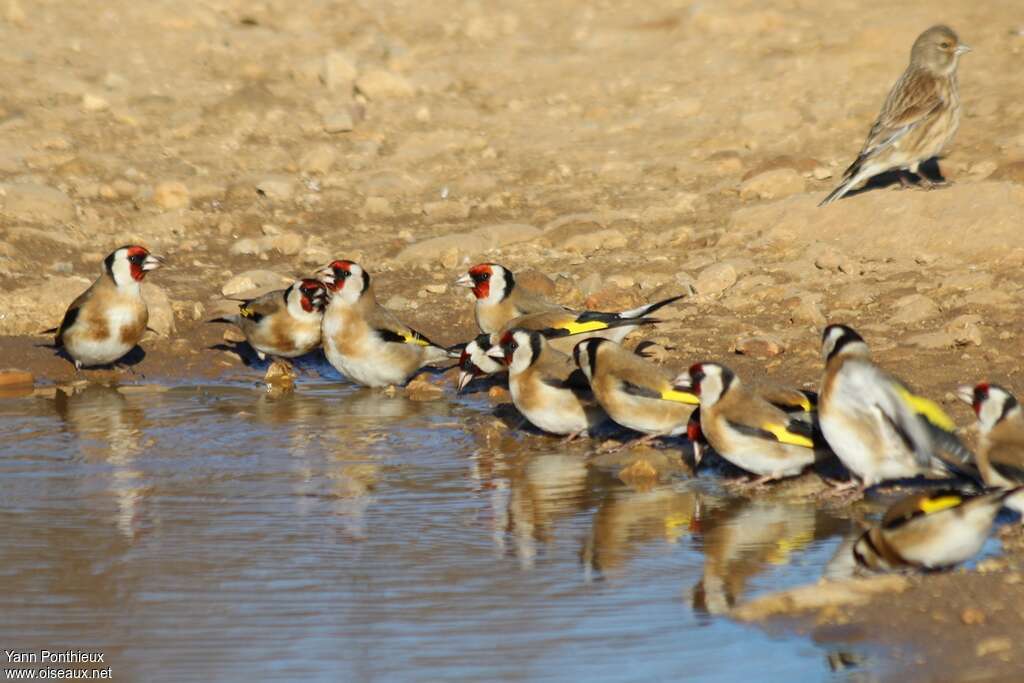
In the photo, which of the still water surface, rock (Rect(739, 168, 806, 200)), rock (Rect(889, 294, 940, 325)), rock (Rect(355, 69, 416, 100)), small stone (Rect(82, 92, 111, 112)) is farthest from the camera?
rock (Rect(355, 69, 416, 100))

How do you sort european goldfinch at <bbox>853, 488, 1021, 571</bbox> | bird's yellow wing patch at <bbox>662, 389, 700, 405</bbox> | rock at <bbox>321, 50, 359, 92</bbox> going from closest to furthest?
european goldfinch at <bbox>853, 488, 1021, 571</bbox> → bird's yellow wing patch at <bbox>662, 389, 700, 405</bbox> → rock at <bbox>321, 50, 359, 92</bbox>

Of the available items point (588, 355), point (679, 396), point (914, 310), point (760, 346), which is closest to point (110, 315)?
point (588, 355)

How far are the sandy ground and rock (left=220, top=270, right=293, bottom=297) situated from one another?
0.04 meters

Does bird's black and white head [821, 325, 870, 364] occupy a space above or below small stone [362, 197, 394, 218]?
below

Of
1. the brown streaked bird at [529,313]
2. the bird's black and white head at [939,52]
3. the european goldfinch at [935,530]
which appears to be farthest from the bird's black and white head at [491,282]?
the european goldfinch at [935,530]

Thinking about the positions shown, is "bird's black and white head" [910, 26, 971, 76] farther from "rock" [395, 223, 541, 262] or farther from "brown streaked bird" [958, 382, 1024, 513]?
"brown streaked bird" [958, 382, 1024, 513]

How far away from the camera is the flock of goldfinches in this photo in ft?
21.8

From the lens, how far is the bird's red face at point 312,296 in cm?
1018

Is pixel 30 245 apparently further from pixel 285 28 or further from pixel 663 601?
pixel 663 601

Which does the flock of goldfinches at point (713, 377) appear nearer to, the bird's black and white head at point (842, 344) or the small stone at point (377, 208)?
the bird's black and white head at point (842, 344)

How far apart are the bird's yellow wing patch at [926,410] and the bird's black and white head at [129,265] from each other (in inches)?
195

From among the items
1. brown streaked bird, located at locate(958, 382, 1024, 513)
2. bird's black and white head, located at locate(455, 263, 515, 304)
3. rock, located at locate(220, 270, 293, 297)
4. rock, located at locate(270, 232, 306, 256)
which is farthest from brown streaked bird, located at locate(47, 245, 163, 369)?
brown streaked bird, located at locate(958, 382, 1024, 513)

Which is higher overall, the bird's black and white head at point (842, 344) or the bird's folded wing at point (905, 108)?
the bird's folded wing at point (905, 108)

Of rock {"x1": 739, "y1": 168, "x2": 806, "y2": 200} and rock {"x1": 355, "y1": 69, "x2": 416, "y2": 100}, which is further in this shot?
rock {"x1": 355, "y1": 69, "x2": 416, "y2": 100}
